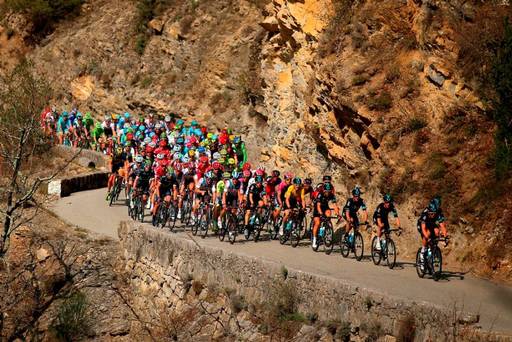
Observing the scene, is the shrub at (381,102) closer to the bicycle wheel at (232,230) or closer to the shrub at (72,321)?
the bicycle wheel at (232,230)

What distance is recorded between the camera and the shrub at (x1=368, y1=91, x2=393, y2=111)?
21984mm

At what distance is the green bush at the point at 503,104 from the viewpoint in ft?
61.7

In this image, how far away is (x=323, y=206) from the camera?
67.2ft

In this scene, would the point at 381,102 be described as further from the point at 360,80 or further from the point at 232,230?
the point at 232,230

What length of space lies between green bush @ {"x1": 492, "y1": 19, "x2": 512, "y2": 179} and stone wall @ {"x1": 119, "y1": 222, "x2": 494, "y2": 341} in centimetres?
585

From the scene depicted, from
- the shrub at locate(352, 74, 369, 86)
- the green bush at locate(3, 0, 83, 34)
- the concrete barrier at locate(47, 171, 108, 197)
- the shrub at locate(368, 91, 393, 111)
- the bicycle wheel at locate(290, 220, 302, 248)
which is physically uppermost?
the green bush at locate(3, 0, 83, 34)

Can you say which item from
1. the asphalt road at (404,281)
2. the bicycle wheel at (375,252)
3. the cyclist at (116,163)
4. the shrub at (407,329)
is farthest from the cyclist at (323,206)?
the cyclist at (116,163)

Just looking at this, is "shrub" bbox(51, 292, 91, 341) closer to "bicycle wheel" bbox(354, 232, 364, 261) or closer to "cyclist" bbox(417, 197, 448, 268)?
"bicycle wheel" bbox(354, 232, 364, 261)

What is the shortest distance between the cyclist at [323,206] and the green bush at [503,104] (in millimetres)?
3830

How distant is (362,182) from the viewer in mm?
22422

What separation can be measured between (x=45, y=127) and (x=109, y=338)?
2151cm

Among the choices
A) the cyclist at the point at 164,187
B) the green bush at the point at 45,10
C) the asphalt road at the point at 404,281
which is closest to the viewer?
the asphalt road at the point at 404,281

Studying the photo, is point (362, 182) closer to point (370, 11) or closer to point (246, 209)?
point (246, 209)

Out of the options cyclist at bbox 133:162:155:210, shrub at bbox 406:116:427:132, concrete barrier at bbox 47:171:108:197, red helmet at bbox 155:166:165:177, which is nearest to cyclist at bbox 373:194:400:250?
shrub at bbox 406:116:427:132
